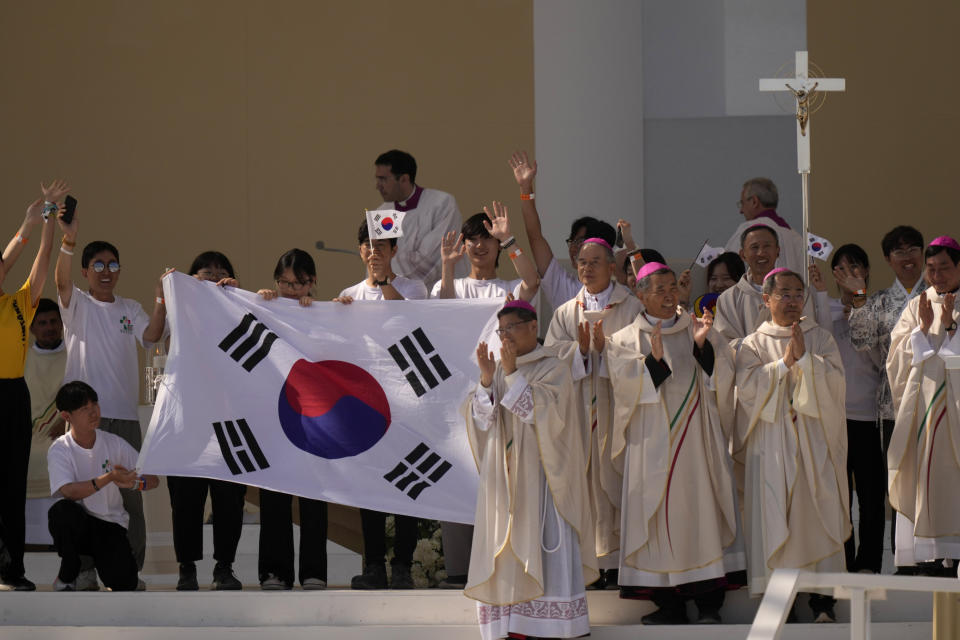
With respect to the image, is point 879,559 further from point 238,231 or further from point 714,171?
point 238,231

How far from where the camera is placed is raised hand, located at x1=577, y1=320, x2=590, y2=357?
667 cm

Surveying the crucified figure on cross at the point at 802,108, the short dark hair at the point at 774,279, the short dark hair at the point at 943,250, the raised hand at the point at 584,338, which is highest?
the crucified figure on cross at the point at 802,108

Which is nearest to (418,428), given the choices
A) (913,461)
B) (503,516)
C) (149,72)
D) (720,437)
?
(503,516)

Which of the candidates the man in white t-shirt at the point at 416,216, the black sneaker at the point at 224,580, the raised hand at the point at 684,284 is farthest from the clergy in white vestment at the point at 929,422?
the black sneaker at the point at 224,580

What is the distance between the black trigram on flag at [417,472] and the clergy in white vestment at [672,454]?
0.89 metres

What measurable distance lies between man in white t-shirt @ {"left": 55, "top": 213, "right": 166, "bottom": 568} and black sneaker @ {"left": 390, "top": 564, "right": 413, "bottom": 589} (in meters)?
1.45

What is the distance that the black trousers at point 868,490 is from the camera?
7.13 meters

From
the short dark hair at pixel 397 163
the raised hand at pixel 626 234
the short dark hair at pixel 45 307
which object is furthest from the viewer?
the short dark hair at pixel 397 163

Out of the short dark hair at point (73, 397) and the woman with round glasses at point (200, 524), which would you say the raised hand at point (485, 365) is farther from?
the short dark hair at point (73, 397)

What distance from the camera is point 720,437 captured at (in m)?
6.57

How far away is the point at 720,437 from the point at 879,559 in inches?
50.1

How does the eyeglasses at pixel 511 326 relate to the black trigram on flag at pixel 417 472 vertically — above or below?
above

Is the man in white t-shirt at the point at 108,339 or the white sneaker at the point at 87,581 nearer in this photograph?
Result: the white sneaker at the point at 87,581

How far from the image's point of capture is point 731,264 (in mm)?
7777
